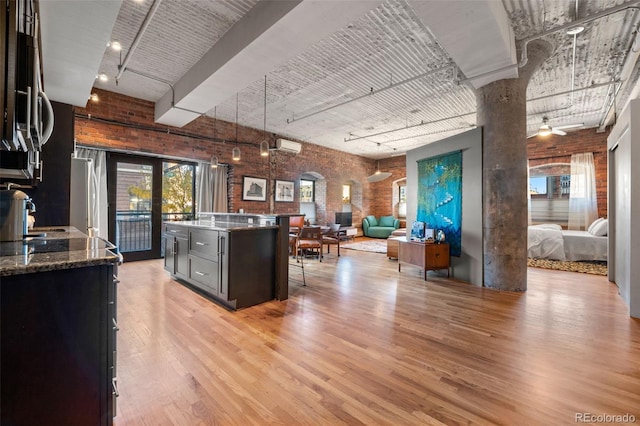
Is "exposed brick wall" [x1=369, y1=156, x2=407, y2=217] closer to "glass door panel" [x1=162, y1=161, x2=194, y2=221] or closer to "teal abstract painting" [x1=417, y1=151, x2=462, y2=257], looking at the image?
"teal abstract painting" [x1=417, y1=151, x2=462, y2=257]

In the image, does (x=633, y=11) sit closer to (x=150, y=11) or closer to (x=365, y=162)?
(x=150, y=11)

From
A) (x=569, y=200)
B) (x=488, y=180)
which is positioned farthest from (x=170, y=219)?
(x=569, y=200)

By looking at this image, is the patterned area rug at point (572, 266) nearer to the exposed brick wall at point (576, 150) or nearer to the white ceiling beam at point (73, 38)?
the exposed brick wall at point (576, 150)

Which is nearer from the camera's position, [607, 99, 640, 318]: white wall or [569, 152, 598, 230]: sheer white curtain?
[607, 99, 640, 318]: white wall

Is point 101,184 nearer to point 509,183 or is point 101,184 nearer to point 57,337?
point 57,337

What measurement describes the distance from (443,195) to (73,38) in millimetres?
5444

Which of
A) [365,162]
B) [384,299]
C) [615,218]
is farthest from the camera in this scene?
[365,162]

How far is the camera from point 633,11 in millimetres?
3275

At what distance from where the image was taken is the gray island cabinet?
3.25 meters

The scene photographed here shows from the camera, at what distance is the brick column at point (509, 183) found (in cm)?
413

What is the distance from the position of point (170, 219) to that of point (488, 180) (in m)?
6.32

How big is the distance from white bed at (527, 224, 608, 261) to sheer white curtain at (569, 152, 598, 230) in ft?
6.11

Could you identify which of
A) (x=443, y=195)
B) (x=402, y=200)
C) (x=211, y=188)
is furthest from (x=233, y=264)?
(x=402, y=200)

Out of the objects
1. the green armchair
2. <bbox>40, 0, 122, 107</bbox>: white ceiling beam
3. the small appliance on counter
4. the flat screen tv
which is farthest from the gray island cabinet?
the green armchair
